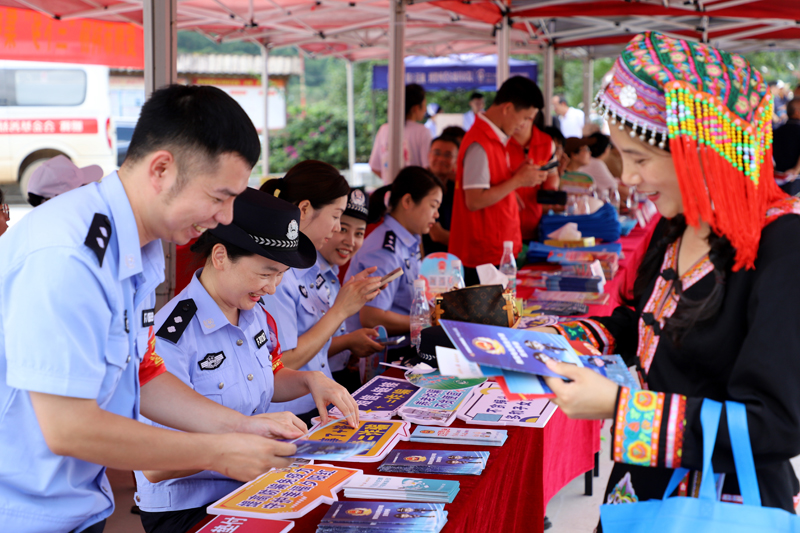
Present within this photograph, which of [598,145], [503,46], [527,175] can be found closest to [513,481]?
[527,175]

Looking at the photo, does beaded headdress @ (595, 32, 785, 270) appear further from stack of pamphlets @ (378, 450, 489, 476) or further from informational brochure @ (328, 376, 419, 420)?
informational brochure @ (328, 376, 419, 420)

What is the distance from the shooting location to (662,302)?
1183 mm

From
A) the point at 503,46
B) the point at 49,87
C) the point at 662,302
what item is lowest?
the point at 662,302

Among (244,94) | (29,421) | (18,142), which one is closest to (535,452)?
(29,421)

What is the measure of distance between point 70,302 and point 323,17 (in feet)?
21.9

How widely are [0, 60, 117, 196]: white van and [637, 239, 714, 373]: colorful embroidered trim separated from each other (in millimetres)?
7817

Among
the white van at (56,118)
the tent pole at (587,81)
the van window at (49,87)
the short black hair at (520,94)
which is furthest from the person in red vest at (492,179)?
the tent pole at (587,81)

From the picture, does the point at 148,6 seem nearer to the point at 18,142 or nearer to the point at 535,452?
the point at 535,452

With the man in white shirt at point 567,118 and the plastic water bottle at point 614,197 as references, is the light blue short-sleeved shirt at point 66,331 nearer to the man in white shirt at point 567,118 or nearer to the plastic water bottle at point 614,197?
the plastic water bottle at point 614,197

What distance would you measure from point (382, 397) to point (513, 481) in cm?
52

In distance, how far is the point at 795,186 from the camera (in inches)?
59.9

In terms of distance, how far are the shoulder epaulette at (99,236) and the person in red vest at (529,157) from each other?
3.61 metres

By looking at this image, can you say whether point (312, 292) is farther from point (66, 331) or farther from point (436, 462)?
point (66, 331)

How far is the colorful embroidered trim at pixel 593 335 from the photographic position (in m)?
1.38
